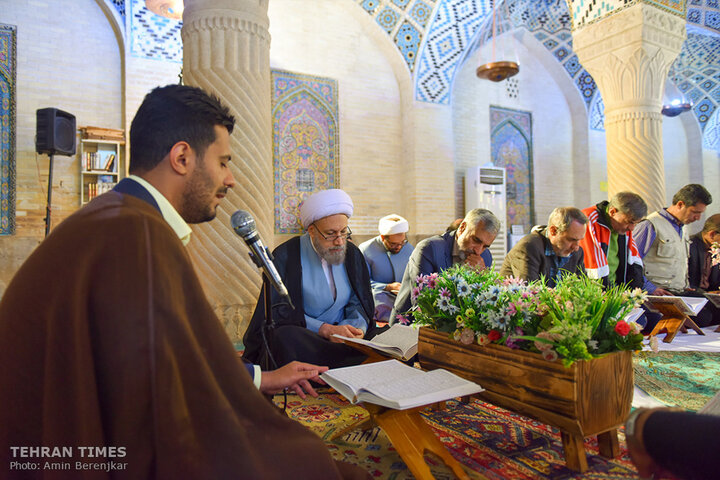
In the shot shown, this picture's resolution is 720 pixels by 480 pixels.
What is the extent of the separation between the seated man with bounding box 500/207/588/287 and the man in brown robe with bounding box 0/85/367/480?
9.14 feet

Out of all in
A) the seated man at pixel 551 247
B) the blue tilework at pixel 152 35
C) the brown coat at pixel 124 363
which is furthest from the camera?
the blue tilework at pixel 152 35

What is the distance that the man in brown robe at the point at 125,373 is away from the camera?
97 centimetres

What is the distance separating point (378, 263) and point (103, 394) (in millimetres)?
4101

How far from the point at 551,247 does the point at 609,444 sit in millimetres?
2023

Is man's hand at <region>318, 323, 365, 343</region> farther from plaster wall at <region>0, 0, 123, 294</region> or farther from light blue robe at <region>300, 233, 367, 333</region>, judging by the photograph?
plaster wall at <region>0, 0, 123, 294</region>

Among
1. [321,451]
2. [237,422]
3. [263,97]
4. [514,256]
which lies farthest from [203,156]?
[263,97]

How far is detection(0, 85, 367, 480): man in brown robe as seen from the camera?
967 millimetres

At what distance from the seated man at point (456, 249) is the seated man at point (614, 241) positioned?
1.26 metres

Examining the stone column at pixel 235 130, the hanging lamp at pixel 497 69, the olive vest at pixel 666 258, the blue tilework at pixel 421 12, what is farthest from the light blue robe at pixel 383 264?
the blue tilework at pixel 421 12

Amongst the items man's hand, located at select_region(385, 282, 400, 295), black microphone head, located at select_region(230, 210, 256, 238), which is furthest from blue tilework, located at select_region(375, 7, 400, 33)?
black microphone head, located at select_region(230, 210, 256, 238)

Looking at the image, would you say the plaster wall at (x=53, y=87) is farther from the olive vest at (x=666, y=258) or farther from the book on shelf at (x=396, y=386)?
the olive vest at (x=666, y=258)

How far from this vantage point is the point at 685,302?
3869 mm

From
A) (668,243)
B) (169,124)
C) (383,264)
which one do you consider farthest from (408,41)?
(169,124)

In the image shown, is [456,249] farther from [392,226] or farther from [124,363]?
[124,363]
